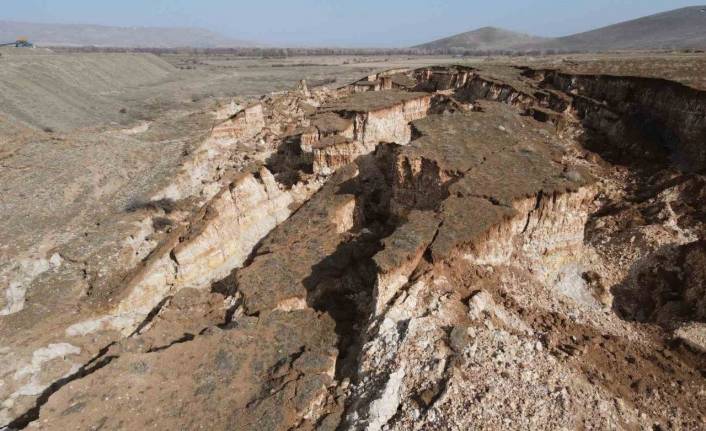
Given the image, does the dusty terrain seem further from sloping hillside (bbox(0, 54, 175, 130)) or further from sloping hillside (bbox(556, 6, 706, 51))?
sloping hillside (bbox(556, 6, 706, 51))

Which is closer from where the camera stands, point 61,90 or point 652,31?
point 61,90

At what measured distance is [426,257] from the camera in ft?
39.4

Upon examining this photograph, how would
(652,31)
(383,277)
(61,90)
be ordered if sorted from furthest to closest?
(652,31) → (61,90) → (383,277)

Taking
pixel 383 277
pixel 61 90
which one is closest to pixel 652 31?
pixel 61 90

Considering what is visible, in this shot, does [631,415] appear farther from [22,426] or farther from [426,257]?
[22,426]

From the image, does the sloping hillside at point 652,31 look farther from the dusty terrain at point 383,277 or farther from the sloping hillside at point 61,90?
the dusty terrain at point 383,277

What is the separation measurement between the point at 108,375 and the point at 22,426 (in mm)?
2254

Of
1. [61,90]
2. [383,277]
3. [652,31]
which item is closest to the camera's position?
[383,277]

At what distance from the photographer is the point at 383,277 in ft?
37.3

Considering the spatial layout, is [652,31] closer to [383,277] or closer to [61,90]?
[61,90]

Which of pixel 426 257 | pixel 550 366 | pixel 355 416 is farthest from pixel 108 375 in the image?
pixel 550 366

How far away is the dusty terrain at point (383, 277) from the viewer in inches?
385

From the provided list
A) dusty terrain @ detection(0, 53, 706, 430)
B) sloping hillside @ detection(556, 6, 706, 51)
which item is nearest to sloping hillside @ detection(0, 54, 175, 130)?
dusty terrain @ detection(0, 53, 706, 430)

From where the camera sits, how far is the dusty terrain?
9.78 metres
